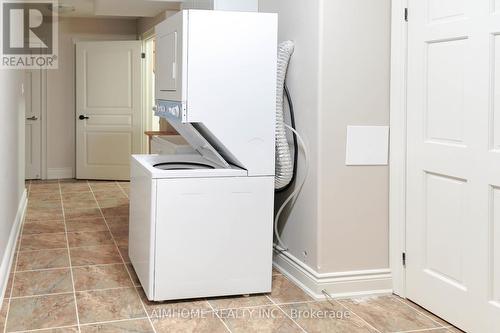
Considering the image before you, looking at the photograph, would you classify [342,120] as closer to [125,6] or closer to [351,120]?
[351,120]

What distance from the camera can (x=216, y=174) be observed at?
328cm

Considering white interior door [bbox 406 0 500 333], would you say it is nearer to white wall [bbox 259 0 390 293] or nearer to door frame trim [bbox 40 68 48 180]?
white wall [bbox 259 0 390 293]

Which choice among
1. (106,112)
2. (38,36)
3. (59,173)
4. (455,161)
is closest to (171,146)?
(455,161)

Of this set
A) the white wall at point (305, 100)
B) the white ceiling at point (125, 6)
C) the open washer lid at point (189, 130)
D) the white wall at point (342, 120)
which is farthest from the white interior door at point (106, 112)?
the white wall at point (342, 120)

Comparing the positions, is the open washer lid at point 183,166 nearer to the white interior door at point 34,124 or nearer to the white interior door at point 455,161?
the white interior door at point 455,161

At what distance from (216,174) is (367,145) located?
901mm

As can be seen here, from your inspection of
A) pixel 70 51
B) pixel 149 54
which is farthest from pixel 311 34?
pixel 70 51

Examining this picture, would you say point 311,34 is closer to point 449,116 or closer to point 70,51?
point 449,116

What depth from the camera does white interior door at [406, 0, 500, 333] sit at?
268cm

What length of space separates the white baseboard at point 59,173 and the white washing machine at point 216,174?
17.5 ft

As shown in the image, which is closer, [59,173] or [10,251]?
[10,251]

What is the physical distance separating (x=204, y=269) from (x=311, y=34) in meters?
1.49

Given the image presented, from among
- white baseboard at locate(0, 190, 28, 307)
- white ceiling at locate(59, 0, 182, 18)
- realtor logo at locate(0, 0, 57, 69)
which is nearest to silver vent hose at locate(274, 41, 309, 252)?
white baseboard at locate(0, 190, 28, 307)

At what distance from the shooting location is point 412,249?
10.8 feet
